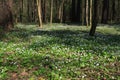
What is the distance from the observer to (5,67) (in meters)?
12.9

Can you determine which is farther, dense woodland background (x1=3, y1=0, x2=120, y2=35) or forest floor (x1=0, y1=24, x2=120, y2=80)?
dense woodland background (x1=3, y1=0, x2=120, y2=35)

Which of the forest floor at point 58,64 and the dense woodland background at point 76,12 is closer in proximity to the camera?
the forest floor at point 58,64

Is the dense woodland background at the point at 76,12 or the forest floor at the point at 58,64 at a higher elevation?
the dense woodland background at the point at 76,12

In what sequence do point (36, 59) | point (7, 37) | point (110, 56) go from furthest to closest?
point (7, 37) < point (110, 56) < point (36, 59)

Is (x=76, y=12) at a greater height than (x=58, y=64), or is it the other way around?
(x=76, y=12)

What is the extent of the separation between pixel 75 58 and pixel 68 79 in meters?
3.32

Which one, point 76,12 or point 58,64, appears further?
point 76,12

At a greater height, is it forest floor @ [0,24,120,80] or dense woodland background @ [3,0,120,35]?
dense woodland background @ [3,0,120,35]

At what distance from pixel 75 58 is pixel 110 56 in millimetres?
2434

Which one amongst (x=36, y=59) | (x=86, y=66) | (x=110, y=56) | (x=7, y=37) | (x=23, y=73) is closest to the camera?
(x=23, y=73)

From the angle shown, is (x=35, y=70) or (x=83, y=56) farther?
(x=83, y=56)

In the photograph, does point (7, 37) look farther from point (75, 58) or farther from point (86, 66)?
point (86, 66)

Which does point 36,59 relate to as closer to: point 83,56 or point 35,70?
point 35,70

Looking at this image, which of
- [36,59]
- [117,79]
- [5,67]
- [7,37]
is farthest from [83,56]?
[7,37]
